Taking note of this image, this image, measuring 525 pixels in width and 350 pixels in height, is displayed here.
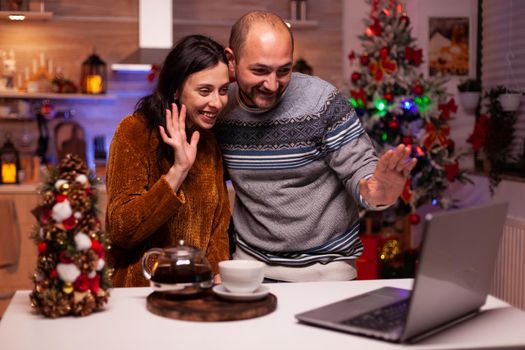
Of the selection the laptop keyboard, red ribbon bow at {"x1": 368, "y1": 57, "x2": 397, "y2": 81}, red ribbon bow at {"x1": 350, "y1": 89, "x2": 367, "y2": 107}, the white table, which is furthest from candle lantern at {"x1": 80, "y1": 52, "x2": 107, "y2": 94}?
the laptop keyboard

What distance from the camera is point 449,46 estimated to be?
17.5 feet

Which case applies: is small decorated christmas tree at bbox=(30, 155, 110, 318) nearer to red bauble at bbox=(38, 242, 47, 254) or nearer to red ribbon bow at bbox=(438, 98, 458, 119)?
red bauble at bbox=(38, 242, 47, 254)

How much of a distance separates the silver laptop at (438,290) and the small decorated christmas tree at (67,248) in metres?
0.44

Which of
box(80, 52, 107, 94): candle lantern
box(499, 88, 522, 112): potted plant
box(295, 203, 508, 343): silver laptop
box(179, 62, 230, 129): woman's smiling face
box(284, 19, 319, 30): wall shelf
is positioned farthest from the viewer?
box(284, 19, 319, 30): wall shelf

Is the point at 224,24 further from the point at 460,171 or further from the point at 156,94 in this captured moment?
the point at 156,94

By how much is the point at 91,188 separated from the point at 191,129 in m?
0.69

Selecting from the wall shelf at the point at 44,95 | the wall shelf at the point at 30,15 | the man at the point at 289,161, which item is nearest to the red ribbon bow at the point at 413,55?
the wall shelf at the point at 44,95

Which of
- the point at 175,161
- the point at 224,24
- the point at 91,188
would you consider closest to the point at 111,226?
the point at 175,161

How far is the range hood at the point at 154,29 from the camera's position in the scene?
4.98 m

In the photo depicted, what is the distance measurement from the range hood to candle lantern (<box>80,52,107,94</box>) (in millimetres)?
238

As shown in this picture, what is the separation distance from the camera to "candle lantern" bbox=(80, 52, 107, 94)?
5.18 m

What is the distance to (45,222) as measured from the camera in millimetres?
1602

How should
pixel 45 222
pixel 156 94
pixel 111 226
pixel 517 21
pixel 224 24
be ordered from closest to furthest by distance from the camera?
pixel 45 222 < pixel 111 226 < pixel 156 94 < pixel 517 21 < pixel 224 24

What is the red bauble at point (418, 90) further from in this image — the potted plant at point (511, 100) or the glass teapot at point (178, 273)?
the glass teapot at point (178, 273)
